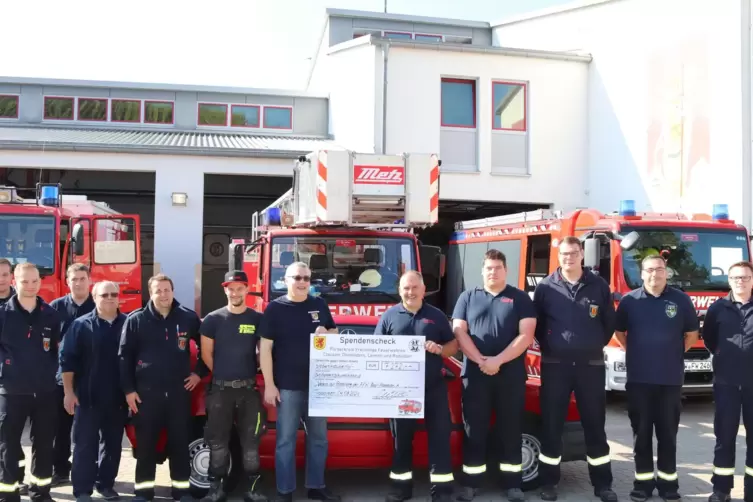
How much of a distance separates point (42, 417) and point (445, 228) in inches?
558

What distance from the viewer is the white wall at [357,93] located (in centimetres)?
1446

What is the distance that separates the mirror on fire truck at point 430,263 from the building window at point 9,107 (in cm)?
1622

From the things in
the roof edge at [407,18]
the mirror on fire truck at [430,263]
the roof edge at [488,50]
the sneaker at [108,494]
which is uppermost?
the roof edge at [407,18]

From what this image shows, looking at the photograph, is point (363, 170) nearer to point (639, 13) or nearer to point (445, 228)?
point (639, 13)

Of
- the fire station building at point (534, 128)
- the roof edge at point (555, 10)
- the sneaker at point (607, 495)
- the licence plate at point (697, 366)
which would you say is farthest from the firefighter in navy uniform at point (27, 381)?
the roof edge at point (555, 10)

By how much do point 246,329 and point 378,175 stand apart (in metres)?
2.87

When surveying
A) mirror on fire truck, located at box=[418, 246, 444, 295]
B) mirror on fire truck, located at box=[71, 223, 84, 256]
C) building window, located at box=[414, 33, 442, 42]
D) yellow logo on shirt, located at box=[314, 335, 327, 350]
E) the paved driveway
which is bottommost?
the paved driveway

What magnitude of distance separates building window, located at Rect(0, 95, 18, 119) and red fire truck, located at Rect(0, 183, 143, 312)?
460 inches

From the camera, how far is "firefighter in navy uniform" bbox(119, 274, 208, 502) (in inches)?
192

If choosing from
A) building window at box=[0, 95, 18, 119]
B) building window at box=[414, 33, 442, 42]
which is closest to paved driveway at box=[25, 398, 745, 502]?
building window at box=[0, 95, 18, 119]

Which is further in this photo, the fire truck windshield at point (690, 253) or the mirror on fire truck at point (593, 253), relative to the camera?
the fire truck windshield at point (690, 253)

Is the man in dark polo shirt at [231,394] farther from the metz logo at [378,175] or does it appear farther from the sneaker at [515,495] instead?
the metz logo at [378,175]

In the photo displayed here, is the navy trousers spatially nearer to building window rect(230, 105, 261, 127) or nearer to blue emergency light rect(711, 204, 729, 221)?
blue emergency light rect(711, 204, 729, 221)

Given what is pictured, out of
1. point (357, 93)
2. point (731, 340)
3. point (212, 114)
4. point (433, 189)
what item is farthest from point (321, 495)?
point (212, 114)
